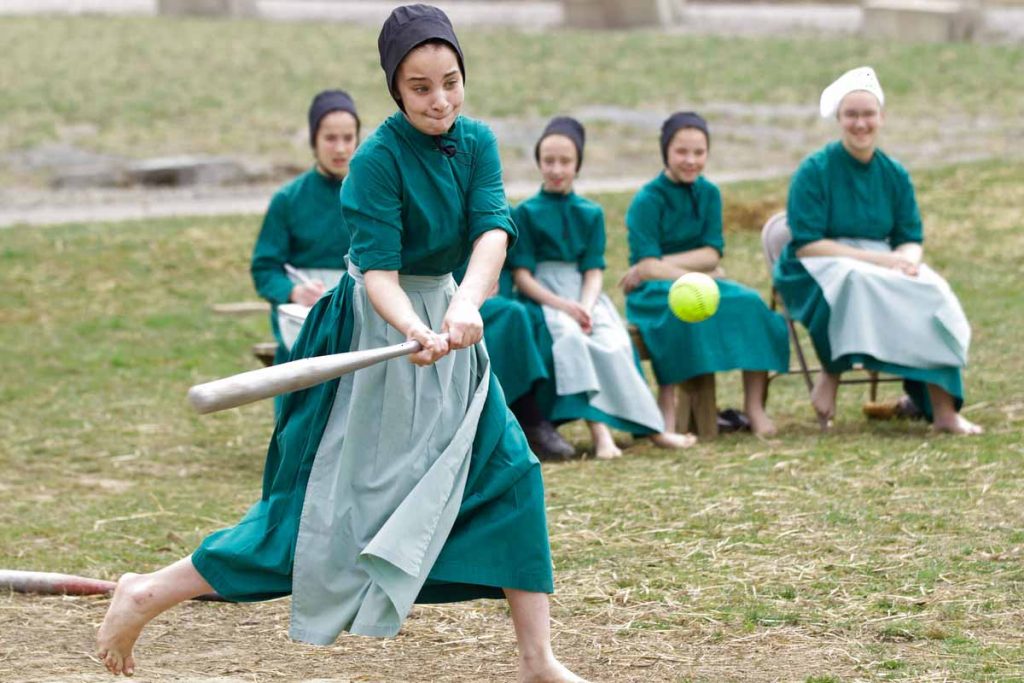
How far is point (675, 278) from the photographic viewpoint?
8375 millimetres

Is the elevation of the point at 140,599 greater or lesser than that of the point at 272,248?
lesser

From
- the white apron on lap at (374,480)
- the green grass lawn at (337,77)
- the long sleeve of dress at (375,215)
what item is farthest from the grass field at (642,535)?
the green grass lawn at (337,77)

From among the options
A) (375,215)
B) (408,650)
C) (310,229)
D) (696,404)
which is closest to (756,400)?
(696,404)

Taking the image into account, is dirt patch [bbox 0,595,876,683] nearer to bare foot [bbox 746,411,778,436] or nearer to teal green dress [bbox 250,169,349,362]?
teal green dress [bbox 250,169,349,362]

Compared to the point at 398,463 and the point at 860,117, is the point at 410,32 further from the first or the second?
the point at 860,117

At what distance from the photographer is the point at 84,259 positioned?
13.0 meters

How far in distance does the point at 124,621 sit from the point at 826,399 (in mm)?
4716

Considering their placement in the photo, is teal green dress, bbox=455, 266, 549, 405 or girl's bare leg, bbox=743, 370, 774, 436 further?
girl's bare leg, bbox=743, 370, 774, 436

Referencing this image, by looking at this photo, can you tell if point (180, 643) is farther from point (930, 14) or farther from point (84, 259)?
point (930, 14)

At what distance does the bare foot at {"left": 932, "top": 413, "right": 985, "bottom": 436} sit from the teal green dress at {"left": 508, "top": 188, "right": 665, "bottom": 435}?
1337mm

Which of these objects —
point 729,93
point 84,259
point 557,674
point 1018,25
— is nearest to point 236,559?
point 557,674

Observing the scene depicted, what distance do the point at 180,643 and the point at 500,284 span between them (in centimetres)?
326

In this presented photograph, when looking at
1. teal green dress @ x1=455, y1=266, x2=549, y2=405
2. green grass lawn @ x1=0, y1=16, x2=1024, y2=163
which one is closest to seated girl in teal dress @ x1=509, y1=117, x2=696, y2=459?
teal green dress @ x1=455, y1=266, x2=549, y2=405

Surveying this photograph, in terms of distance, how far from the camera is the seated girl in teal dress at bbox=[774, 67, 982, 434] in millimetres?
7996
